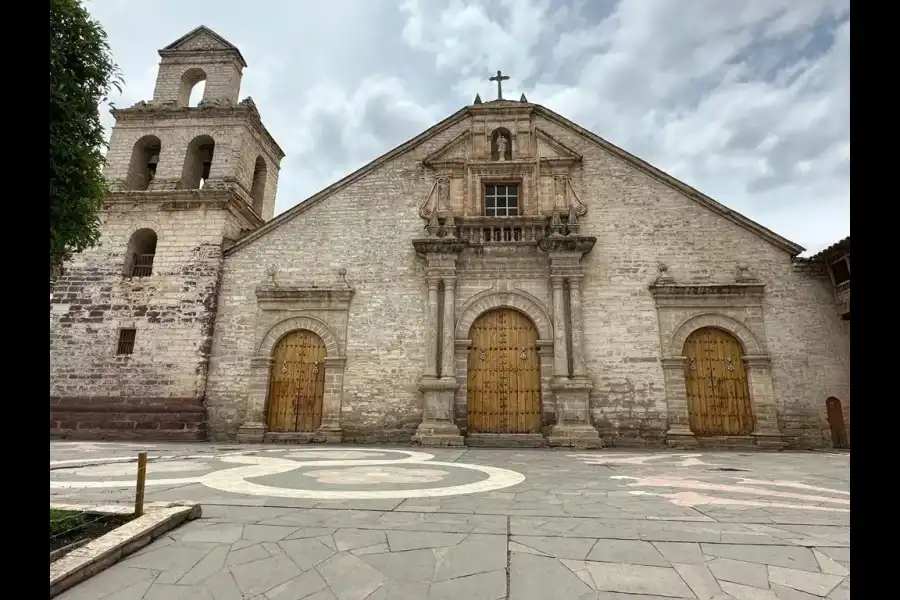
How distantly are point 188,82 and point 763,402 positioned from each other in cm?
1908

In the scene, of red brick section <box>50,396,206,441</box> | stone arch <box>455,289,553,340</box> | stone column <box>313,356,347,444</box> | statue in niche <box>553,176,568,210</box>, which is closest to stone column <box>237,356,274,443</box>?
red brick section <box>50,396,206,441</box>

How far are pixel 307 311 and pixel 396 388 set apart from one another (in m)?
3.19

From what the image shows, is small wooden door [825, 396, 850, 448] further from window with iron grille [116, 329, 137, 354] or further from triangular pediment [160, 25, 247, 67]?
triangular pediment [160, 25, 247, 67]

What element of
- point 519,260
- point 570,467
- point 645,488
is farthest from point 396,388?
point 645,488

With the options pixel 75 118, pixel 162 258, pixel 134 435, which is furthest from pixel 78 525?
pixel 162 258

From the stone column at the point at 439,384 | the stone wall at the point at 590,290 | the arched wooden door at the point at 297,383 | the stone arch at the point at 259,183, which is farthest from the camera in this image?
the stone arch at the point at 259,183

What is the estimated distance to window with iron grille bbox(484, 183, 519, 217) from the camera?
45.0 feet

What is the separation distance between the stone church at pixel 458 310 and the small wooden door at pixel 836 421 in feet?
0.31

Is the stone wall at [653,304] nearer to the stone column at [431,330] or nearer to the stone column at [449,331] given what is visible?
the stone column at [449,331]

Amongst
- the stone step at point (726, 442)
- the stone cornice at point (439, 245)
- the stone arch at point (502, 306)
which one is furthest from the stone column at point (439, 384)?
the stone step at point (726, 442)

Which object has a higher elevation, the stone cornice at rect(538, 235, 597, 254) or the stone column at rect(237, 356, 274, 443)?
the stone cornice at rect(538, 235, 597, 254)

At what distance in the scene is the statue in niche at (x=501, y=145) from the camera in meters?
14.0

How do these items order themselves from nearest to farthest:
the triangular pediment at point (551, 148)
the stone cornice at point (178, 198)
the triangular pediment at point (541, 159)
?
the triangular pediment at point (541, 159) < the stone cornice at point (178, 198) < the triangular pediment at point (551, 148)

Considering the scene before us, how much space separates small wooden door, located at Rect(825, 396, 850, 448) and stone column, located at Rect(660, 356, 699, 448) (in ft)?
10.4
